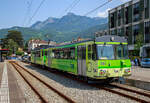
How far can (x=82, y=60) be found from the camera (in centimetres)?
1127

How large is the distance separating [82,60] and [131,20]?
38966 millimetres

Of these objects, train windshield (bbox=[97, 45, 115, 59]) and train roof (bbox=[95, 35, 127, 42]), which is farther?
train roof (bbox=[95, 35, 127, 42])

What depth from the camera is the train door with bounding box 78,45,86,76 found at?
1102cm

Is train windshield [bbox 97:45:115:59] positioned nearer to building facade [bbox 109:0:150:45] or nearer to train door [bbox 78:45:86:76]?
train door [bbox 78:45:86:76]

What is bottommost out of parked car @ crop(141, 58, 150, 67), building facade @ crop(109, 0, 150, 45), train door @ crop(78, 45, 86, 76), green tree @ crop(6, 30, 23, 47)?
parked car @ crop(141, 58, 150, 67)

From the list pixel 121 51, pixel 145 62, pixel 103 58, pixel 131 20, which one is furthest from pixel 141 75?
pixel 131 20

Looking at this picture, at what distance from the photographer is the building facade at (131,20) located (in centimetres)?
4184

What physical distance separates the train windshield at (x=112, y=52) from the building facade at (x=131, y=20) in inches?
1277

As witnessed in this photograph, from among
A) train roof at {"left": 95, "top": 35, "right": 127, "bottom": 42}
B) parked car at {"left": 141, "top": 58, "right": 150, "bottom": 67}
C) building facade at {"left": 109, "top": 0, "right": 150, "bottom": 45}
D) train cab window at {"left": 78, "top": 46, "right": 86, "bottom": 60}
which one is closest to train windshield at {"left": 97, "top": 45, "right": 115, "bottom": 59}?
train roof at {"left": 95, "top": 35, "right": 127, "bottom": 42}

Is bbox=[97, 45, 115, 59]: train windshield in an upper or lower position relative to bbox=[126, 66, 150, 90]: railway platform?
upper

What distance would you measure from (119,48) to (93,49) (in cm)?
159

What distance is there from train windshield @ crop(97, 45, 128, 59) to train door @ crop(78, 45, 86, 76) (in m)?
1.44

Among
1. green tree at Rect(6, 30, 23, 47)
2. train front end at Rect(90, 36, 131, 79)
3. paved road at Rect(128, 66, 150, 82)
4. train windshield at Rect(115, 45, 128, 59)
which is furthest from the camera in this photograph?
green tree at Rect(6, 30, 23, 47)

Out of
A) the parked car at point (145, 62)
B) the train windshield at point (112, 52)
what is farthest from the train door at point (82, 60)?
the parked car at point (145, 62)
